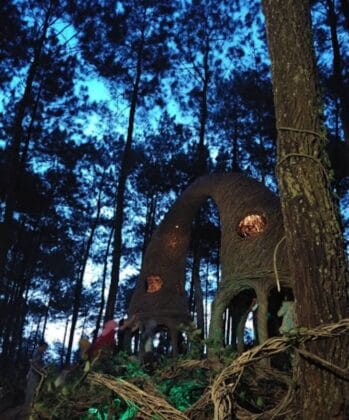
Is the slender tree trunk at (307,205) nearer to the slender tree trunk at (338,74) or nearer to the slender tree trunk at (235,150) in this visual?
the slender tree trunk at (338,74)

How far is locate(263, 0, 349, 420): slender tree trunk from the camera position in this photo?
1.82m

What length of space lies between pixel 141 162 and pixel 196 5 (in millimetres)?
7143

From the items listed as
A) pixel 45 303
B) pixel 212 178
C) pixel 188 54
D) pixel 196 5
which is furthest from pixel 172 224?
pixel 45 303

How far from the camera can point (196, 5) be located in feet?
56.3

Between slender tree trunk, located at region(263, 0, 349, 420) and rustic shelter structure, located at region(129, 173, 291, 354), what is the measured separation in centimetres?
303

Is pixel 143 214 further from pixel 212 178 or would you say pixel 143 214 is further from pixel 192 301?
pixel 212 178

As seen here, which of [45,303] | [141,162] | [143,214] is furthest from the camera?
[45,303]

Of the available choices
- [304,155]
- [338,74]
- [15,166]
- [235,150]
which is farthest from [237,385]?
[235,150]

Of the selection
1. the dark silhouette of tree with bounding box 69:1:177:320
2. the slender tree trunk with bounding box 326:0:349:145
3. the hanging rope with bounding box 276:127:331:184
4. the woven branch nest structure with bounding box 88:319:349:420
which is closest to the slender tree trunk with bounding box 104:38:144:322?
the dark silhouette of tree with bounding box 69:1:177:320

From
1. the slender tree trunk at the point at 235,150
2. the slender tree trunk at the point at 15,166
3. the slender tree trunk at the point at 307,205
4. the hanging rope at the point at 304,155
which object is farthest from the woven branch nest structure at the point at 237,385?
the slender tree trunk at the point at 235,150

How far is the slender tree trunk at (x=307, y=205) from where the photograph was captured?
5.96 feet

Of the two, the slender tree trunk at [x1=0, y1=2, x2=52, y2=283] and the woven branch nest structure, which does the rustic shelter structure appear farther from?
the slender tree trunk at [x1=0, y1=2, x2=52, y2=283]

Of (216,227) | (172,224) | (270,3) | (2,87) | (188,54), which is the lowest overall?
(270,3)

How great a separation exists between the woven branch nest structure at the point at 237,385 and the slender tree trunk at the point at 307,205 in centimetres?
9
